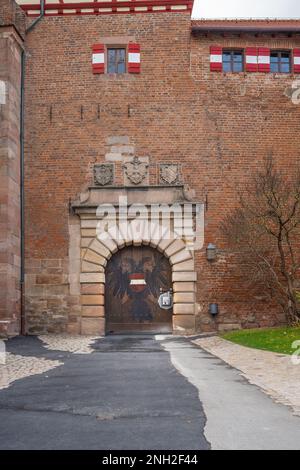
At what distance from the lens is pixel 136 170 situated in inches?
699

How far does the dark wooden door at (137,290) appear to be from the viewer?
17.8 meters

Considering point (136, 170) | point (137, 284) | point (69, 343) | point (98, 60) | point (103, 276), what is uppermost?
point (98, 60)

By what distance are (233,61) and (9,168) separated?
716 centimetres

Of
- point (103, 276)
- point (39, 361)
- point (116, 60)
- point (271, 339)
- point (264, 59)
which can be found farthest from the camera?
point (116, 60)

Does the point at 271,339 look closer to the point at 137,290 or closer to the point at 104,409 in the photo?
the point at 137,290

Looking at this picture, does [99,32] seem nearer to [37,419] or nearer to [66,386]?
[66,386]

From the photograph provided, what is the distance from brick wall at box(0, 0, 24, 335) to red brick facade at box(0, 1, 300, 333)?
0.54 m

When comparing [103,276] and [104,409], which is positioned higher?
[103,276]

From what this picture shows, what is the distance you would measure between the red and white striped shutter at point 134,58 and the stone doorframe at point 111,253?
3505mm

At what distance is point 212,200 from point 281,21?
5918 millimetres

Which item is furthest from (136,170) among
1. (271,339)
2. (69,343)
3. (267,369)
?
(267,369)

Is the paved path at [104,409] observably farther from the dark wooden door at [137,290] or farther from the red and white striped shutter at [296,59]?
the red and white striped shutter at [296,59]

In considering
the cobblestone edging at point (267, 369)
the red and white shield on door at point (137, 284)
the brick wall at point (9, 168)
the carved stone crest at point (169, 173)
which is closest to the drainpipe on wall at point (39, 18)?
the brick wall at point (9, 168)

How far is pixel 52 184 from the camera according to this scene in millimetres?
17875
